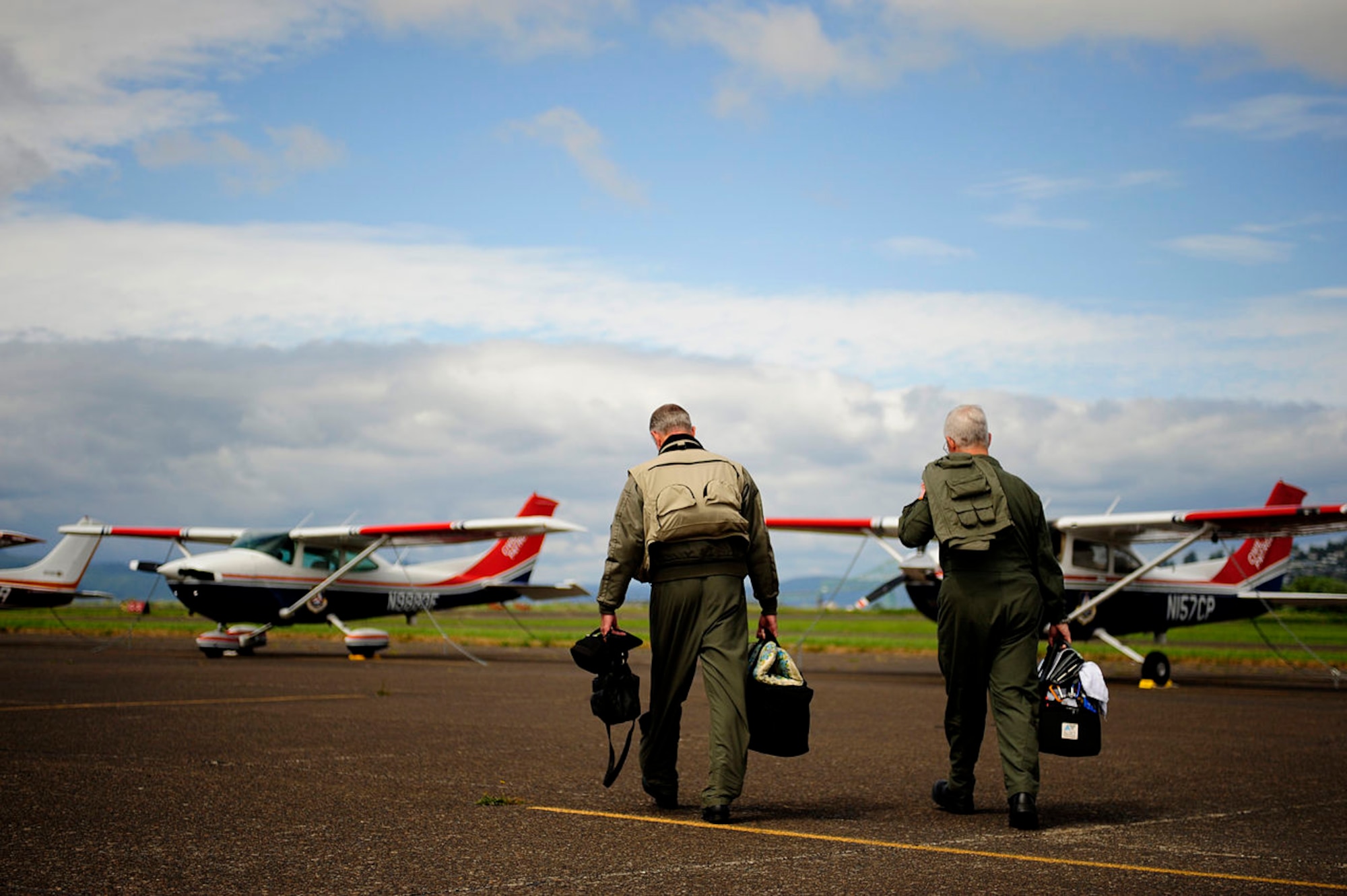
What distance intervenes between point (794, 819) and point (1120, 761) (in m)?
3.81

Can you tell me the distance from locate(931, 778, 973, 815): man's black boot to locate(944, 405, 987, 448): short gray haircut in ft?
5.49

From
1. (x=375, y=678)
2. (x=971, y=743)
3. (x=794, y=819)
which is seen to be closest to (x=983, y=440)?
(x=971, y=743)

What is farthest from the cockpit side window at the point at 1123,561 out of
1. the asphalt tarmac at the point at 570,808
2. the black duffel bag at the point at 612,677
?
the black duffel bag at the point at 612,677

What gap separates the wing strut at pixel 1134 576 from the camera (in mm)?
18219

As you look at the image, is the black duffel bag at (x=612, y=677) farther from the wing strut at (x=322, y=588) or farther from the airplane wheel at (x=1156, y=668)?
the wing strut at (x=322, y=588)

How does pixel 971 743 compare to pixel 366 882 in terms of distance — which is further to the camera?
pixel 971 743

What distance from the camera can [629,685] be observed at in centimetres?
583

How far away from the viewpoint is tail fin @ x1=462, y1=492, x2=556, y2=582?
27688 millimetres

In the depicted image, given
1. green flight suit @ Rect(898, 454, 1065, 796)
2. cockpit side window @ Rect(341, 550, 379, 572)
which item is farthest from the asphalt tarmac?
cockpit side window @ Rect(341, 550, 379, 572)

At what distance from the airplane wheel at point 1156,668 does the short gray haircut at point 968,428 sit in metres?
14.1

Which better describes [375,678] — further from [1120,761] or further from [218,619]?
[1120,761]

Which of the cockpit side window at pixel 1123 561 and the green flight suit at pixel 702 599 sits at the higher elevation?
the cockpit side window at pixel 1123 561

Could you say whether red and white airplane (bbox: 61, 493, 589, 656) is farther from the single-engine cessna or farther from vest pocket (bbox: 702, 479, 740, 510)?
vest pocket (bbox: 702, 479, 740, 510)

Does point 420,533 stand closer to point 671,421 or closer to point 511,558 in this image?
point 511,558
